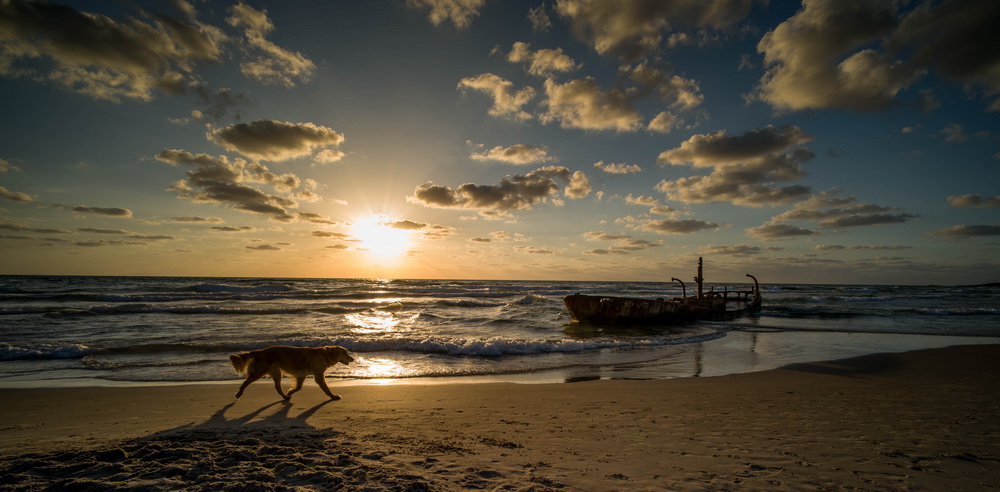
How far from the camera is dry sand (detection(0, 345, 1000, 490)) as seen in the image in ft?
11.1

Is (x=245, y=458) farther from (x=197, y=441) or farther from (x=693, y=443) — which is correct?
(x=693, y=443)

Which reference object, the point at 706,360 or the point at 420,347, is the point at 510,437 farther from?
the point at 706,360

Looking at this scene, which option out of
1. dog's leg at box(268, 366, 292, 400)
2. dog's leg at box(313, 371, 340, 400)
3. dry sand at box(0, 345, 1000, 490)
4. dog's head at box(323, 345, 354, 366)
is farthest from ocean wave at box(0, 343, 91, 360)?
dog's leg at box(313, 371, 340, 400)

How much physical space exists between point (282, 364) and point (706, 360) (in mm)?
10593

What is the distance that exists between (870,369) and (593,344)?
6956mm

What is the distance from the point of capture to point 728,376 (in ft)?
28.8

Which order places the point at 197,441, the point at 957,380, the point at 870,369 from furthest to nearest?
the point at 870,369
the point at 957,380
the point at 197,441

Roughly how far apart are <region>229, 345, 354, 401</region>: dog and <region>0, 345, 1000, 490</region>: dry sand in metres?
0.31

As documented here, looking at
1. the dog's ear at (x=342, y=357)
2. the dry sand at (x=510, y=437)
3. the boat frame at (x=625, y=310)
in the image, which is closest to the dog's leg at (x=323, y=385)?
the dry sand at (x=510, y=437)

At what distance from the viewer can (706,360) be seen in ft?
36.6

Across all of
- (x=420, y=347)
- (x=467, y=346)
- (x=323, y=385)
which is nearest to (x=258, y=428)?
(x=323, y=385)

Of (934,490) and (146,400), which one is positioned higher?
(934,490)

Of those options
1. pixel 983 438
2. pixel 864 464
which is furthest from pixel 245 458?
pixel 983 438

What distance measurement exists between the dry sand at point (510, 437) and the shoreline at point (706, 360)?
2.91ft
